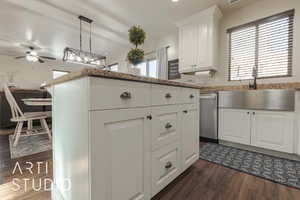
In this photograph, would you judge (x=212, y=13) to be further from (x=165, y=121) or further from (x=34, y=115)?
(x=34, y=115)

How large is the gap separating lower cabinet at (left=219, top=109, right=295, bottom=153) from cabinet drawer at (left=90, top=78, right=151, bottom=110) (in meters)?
1.85

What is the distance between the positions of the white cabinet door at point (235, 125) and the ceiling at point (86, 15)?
189 cm

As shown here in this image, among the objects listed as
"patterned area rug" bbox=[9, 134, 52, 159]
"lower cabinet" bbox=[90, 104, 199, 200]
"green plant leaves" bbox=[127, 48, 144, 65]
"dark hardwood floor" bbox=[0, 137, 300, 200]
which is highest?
"green plant leaves" bbox=[127, 48, 144, 65]

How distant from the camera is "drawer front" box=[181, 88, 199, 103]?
1.34 meters

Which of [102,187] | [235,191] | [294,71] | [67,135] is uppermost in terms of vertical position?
[294,71]

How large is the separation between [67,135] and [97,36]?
11.8 ft

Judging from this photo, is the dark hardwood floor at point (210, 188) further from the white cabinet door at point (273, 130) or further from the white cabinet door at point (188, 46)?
the white cabinet door at point (188, 46)

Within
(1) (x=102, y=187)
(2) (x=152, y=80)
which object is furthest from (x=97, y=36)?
(1) (x=102, y=187)

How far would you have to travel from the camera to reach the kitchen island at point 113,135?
0.66 metres

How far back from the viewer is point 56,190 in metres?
1.05

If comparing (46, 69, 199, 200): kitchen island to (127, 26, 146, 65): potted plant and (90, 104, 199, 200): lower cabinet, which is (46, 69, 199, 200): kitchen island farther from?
(127, 26, 146, 65): potted plant

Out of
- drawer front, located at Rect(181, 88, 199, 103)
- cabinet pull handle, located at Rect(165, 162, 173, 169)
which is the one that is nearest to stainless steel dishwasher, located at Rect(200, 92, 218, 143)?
drawer front, located at Rect(181, 88, 199, 103)

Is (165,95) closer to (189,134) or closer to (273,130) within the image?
(189,134)

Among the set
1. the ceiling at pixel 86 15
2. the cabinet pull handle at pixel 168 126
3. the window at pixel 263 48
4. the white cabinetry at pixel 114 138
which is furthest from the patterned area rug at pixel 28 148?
the window at pixel 263 48
